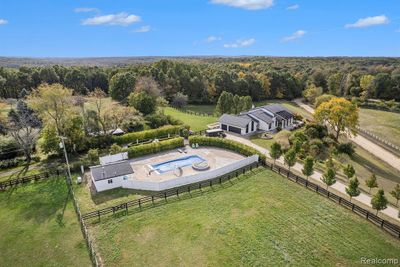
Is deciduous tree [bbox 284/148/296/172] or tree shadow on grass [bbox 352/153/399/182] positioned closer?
deciduous tree [bbox 284/148/296/172]

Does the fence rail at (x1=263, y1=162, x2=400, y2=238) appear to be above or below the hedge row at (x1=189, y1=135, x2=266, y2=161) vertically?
below

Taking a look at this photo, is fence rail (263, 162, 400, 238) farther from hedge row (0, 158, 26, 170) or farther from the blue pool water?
hedge row (0, 158, 26, 170)

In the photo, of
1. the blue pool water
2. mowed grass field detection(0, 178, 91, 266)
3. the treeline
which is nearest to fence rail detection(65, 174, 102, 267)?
mowed grass field detection(0, 178, 91, 266)

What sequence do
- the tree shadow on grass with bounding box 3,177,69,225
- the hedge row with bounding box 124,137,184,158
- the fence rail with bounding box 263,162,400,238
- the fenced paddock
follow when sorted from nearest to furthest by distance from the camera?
1. the fence rail with bounding box 263,162,400,238
2. the fenced paddock
3. the tree shadow on grass with bounding box 3,177,69,225
4. the hedge row with bounding box 124,137,184,158

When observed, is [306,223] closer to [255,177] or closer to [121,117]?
[255,177]

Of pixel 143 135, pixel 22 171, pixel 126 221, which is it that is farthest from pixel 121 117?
pixel 126 221

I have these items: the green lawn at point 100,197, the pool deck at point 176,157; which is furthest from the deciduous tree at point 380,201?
the green lawn at point 100,197

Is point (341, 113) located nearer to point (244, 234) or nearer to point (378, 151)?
point (378, 151)
